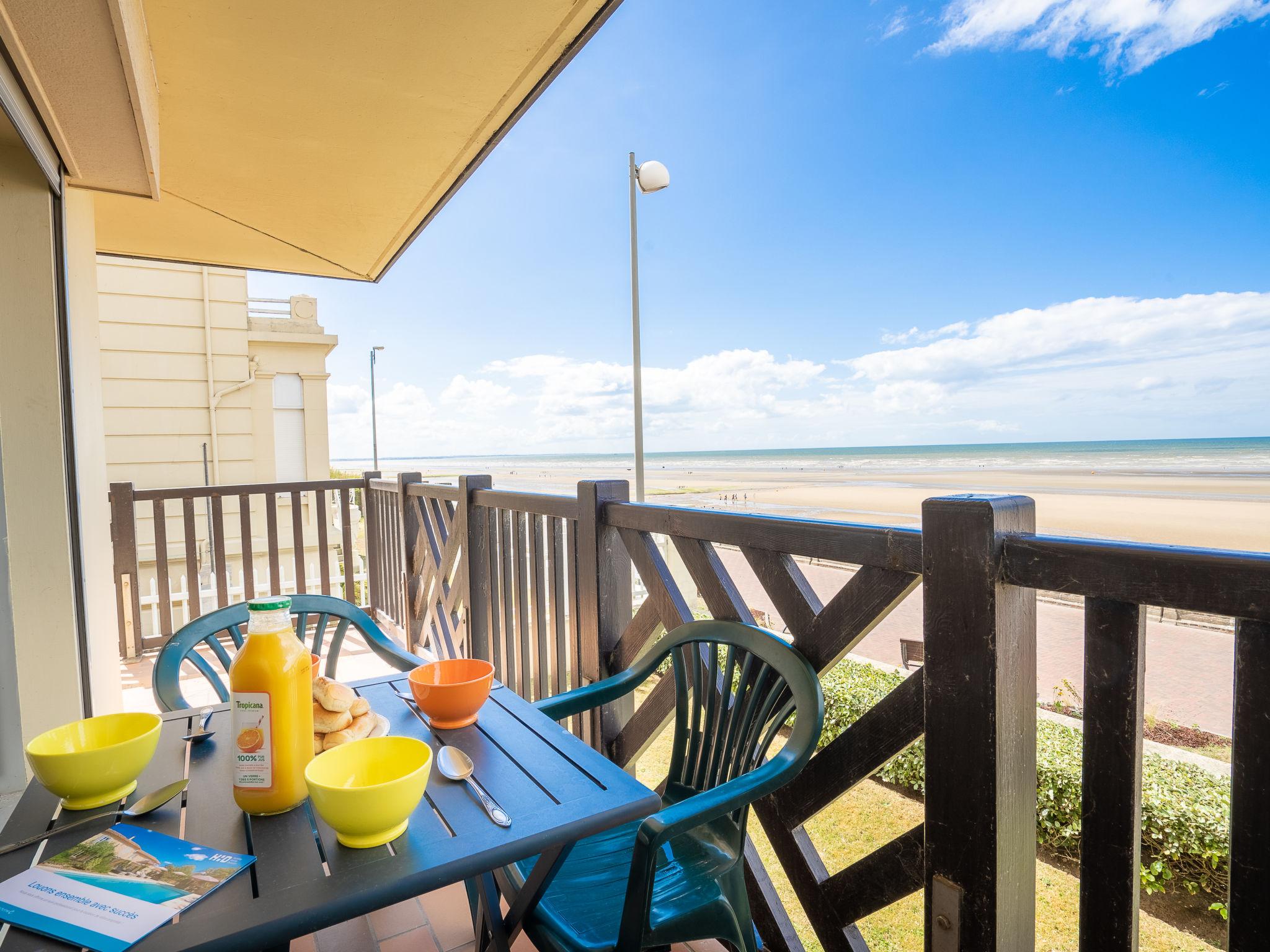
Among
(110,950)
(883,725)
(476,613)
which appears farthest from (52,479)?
(883,725)

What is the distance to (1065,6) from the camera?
112 ft

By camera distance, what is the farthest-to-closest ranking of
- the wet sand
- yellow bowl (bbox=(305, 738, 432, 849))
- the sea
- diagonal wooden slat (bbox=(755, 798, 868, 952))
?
the sea < the wet sand < diagonal wooden slat (bbox=(755, 798, 868, 952)) < yellow bowl (bbox=(305, 738, 432, 849))

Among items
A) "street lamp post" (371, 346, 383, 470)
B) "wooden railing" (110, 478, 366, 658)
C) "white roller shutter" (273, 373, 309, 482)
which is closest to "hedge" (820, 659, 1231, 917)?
"wooden railing" (110, 478, 366, 658)

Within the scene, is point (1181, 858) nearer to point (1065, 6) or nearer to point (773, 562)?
point (773, 562)

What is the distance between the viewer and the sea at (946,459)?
3422cm

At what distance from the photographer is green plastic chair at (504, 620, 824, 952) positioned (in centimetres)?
110

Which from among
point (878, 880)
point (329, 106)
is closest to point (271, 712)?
point (878, 880)

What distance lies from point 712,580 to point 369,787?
950 mm

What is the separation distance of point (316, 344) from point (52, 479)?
A: 656 centimetres

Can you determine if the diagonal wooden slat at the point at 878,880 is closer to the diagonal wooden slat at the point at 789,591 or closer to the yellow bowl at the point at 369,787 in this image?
the diagonal wooden slat at the point at 789,591

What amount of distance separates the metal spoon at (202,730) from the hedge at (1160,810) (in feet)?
6.89

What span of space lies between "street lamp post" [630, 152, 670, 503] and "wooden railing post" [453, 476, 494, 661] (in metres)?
4.14

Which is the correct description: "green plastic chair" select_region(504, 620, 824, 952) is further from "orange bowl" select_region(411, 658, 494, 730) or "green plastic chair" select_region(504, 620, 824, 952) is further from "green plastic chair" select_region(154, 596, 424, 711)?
"green plastic chair" select_region(154, 596, 424, 711)

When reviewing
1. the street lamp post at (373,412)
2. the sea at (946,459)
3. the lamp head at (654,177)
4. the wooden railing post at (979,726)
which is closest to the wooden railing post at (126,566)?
the wooden railing post at (979,726)
